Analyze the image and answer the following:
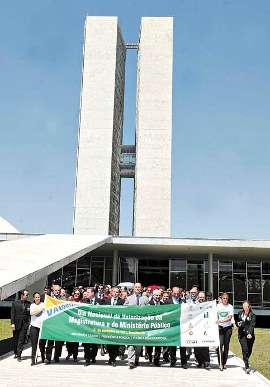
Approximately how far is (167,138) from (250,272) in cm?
2980

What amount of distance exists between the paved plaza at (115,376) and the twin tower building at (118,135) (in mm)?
48120

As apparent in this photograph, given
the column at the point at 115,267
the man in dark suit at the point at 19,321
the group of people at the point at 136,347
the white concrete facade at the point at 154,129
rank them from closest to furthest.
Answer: the group of people at the point at 136,347 < the man in dark suit at the point at 19,321 < the column at the point at 115,267 < the white concrete facade at the point at 154,129

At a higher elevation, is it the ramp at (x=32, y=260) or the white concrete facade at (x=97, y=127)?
the white concrete facade at (x=97, y=127)

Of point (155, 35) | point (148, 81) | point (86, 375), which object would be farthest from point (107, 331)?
point (155, 35)

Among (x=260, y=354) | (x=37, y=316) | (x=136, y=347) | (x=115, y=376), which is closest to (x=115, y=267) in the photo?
(x=260, y=354)

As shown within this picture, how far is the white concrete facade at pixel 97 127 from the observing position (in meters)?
59.2

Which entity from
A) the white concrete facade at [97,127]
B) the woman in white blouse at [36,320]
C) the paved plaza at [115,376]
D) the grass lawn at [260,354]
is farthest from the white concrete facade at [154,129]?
the paved plaza at [115,376]

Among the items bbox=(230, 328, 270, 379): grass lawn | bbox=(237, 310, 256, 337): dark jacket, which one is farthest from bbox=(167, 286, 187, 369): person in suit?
bbox=(230, 328, 270, 379): grass lawn

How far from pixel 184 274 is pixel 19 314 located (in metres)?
25.6

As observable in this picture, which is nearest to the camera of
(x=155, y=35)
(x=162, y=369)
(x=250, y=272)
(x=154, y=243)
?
(x=162, y=369)

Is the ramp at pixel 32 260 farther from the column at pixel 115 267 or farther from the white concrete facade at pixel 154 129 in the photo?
the white concrete facade at pixel 154 129

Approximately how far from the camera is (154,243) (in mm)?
27750

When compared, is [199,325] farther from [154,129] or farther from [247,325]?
[154,129]

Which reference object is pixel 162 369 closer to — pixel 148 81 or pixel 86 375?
pixel 86 375
